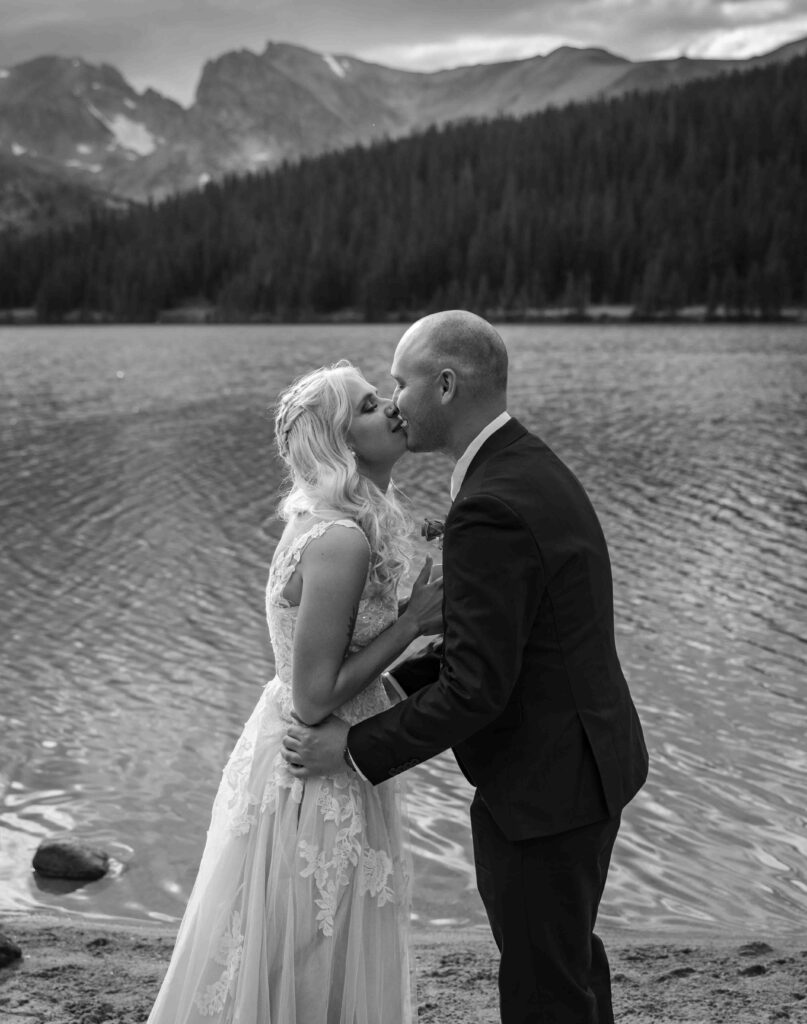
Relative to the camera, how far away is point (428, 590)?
13.7 ft

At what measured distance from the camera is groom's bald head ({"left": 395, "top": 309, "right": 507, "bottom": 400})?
3.75 metres

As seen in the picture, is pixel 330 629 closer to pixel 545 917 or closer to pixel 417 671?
pixel 417 671

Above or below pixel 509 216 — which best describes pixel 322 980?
below

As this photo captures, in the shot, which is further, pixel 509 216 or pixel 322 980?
pixel 509 216

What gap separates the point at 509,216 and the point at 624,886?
16327 cm

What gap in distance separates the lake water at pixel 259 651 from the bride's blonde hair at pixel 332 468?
4380mm

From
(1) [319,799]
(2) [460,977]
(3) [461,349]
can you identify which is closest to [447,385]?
(3) [461,349]

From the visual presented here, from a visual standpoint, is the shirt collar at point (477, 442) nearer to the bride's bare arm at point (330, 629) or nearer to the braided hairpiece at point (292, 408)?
the bride's bare arm at point (330, 629)

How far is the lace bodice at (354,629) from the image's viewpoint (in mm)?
4082

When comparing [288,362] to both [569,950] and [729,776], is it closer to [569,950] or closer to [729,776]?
[729,776]

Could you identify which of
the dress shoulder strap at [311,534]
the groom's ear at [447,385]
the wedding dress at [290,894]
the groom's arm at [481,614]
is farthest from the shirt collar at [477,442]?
the wedding dress at [290,894]

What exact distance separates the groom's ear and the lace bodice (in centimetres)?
54

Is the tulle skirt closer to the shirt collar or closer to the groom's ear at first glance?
the shirt collar

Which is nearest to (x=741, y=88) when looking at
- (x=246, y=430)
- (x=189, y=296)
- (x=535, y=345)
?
(x=189, y=296)
